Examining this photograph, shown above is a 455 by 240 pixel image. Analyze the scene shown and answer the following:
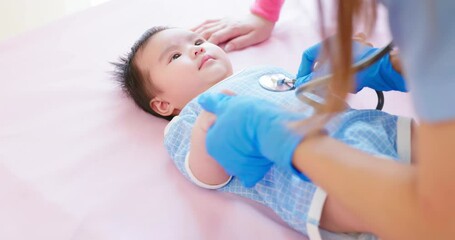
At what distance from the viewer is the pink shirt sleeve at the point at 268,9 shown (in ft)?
4.21

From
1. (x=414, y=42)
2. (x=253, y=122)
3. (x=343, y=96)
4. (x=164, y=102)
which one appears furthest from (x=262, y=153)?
(x=164, y=102)

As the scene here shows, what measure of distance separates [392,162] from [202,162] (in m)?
0.39

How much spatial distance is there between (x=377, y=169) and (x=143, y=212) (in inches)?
18.2

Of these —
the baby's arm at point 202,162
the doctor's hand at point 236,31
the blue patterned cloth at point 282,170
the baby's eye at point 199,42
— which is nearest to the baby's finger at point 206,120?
the baby's arm at point 202,162

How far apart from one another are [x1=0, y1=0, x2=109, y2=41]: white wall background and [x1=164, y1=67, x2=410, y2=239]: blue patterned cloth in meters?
0.94

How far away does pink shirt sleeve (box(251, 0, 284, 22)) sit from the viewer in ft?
4.21

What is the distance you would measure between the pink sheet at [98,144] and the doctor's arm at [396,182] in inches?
10.7

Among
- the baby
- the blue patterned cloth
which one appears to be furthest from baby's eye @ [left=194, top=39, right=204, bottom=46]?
the blue patterned cloth

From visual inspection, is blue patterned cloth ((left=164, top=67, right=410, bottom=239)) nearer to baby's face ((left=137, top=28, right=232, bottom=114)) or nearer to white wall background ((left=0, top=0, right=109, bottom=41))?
baby's face ((left=137, top=28, right=232, bottom=114))

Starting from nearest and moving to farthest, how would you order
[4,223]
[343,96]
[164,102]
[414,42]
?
[414,42] < [343,96] < [4,223] < [164,102]

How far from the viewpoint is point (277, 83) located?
0.98 metres

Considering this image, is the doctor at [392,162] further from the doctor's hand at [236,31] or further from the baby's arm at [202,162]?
the doctor's hand at [236,31]

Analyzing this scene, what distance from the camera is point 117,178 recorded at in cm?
94

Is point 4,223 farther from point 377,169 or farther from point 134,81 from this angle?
point 377,169
